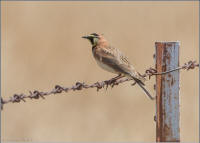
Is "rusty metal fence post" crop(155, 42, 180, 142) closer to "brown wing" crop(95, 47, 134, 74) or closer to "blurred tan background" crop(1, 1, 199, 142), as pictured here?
"brown wing" crop(95, 47, 134, 74)

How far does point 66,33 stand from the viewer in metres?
12.7

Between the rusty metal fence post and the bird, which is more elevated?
the bird

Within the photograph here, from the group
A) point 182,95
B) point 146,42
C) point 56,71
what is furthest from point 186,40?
point 56,71

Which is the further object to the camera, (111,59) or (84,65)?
(84,65)

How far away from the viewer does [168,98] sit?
20.1 ft

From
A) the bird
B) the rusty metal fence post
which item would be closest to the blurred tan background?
the bird

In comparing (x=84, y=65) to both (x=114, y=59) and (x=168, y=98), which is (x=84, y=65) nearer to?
(x=114, y=59)

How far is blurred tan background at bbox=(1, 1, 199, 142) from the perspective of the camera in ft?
34.2

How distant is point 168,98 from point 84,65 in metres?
5.64

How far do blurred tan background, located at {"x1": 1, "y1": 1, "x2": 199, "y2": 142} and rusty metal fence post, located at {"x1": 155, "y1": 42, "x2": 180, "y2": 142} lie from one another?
12.5 ft

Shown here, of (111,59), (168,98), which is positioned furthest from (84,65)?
(168,98)

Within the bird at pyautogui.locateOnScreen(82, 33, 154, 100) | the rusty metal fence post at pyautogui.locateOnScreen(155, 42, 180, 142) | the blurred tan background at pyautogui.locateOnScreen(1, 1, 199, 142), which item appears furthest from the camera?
the blurred tan background at pyautogui.locateOnScreen(1, 1, 199, 142)

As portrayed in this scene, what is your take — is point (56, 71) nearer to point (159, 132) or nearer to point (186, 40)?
point (186, 40)

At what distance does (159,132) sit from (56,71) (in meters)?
5.54
